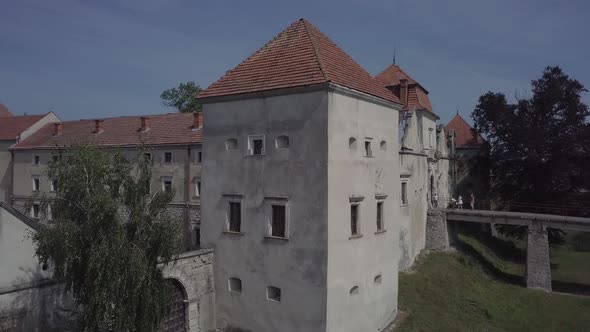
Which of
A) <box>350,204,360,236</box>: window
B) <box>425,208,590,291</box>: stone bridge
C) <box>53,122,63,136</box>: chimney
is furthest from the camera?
<box>53,122,63,136</box>: chimney

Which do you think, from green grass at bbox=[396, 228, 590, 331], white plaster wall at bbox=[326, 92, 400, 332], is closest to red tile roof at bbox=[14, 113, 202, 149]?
white plaster wall at bbox=[326, 92, 400, 332]

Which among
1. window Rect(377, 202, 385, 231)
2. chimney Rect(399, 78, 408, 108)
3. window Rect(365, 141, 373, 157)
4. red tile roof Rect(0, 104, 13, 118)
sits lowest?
window Rect(377, 202, 385, 231)

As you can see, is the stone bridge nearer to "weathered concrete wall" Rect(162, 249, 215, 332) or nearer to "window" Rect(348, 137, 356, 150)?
"window" Rect(348, 137, 356, 150)

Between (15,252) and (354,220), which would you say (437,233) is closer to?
(354,220)

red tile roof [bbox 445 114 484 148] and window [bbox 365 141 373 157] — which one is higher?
red tile roof [bbox 445 114 484 148]

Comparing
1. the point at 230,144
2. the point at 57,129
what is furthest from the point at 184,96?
the point at 230,144

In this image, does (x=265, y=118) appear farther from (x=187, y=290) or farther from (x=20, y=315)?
(x=20, y=315)
